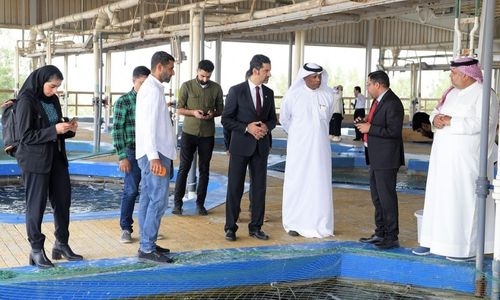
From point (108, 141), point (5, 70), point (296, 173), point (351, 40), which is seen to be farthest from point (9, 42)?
point (296, 173)

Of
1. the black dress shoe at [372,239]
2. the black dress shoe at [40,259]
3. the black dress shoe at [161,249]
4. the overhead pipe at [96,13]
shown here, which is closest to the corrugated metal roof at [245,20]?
the overhead pipe at [96,13]

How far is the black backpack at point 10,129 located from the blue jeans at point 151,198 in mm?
812

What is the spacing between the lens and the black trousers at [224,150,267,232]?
5.11 meters

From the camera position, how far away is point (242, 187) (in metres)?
5.16

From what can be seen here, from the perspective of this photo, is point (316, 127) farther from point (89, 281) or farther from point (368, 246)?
point (89, 281)

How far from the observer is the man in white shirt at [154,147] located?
13.6 feet

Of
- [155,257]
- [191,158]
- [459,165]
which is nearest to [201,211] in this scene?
[191,158]

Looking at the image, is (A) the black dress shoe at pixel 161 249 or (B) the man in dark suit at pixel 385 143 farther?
(B) the man in dark suit at pixel 385 143

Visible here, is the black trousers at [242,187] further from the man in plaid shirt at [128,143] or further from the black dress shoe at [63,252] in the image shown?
the black dress shoe at [63,252]

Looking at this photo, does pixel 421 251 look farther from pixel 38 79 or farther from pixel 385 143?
pixel 38 79

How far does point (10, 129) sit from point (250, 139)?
1881 millimetres

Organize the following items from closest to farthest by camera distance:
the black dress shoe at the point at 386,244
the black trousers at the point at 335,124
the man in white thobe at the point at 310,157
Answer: the black dress shoe at the point at 386,244, the man in white thobe at the point at 310,157, the black trousers at the point at 335,124

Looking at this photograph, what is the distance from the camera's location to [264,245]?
4.98 meters

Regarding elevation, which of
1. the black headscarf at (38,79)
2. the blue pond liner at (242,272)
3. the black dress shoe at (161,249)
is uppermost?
the black headscarf at (38,79)
